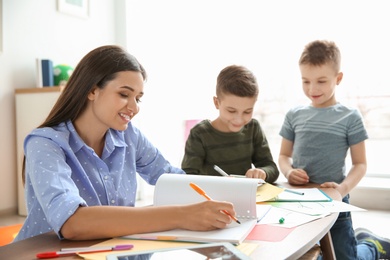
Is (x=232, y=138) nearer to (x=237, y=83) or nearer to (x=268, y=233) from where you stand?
(x=237, y=83)

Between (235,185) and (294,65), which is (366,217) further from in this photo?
(235,185)

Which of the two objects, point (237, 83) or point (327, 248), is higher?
point (237, 83)

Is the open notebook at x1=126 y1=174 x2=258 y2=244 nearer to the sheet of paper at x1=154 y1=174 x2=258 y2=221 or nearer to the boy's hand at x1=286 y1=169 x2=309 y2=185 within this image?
the sheet of paper at x1=154 y1=174 x2=258 y2=221

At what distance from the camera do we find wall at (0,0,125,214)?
3182 millimetres

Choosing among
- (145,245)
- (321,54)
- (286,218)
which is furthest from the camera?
(321,54)

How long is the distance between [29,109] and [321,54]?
222cm

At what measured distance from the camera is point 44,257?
783 millimetres

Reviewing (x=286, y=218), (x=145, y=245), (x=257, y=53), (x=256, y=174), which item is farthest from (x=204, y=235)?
(x=257, y=53)

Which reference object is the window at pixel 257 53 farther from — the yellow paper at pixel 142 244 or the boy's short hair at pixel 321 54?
the yellow paper at pixel 142 244

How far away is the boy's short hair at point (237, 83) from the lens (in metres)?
1.61

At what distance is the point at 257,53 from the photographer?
12.4 feet

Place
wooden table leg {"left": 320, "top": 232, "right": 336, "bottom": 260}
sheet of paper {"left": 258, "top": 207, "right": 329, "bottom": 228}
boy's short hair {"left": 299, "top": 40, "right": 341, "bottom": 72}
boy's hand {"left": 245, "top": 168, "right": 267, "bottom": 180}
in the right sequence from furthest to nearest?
boy's short hair {"left": 299, "top": 40, "right": 341, "bottom": 72} < boy's hand {"left": 245, "top": 168, "right": 267, "bottom": 180} < wooden table leg {"left": 320, "top": 232, "right": 336, "bottom": 260} < sheet of paper {"left": 258, "top": 207, "right": 329, "bottom": 228}

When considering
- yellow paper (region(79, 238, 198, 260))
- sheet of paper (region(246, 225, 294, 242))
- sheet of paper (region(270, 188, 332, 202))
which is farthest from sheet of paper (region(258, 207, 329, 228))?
yellow paper (region(79, 238, 198, 260))

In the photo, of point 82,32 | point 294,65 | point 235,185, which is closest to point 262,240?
point 235,185
